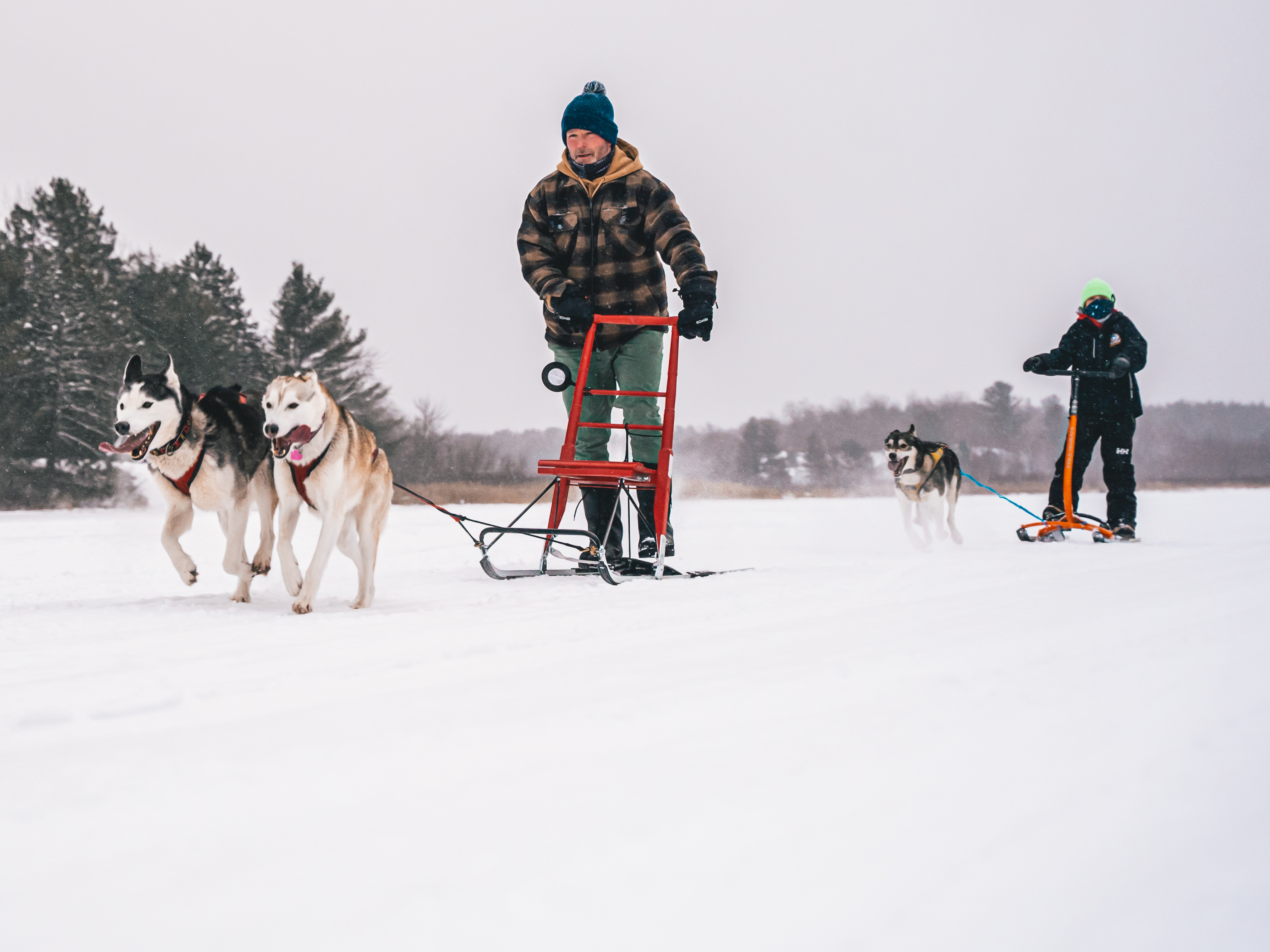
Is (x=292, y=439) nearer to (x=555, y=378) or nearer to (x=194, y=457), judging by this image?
(x=194, y=457)

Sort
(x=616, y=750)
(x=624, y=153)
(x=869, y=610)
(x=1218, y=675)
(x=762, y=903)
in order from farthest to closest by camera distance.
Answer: (x=624, y=153), (x=869, y=610), (x=1218, y=675), (x=616, y=750), (x=762, y=903)

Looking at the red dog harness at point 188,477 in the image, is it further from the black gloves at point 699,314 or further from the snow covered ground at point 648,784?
A: the black gloves at point 699,314

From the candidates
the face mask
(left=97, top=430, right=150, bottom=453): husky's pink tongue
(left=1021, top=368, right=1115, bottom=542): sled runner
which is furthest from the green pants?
the face mask

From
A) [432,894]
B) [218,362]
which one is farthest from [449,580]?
[218,362]

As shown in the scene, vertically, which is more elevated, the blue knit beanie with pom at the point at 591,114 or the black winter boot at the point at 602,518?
the blue knit beanie with pom at the point at 591,114

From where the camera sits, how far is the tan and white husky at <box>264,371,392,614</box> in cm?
261

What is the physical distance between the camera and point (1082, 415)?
19.2ft

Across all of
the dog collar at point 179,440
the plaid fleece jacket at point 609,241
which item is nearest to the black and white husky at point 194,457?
the dog collar at point 179,440

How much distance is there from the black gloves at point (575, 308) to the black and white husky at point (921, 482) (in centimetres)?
287

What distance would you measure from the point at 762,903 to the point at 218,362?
72.4ft

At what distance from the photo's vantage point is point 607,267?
3.84 m

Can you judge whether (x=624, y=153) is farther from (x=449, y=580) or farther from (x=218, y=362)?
(x=218, y=362)

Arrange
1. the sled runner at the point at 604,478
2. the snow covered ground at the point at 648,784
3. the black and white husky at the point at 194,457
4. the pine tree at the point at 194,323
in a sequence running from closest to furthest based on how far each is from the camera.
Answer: the snow covered ground at the point at 648,784 → the black and white husky at the point at 194,457 → the sled runner at the point at 604,478 → the pine tree at the point at 194,323

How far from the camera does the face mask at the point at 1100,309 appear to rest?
5852mm
